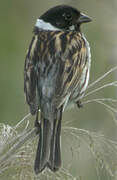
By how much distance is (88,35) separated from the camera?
489 centimetres

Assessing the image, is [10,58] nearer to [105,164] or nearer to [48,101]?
[48,101]

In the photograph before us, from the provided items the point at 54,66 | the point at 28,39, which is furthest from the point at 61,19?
the point at 28,39

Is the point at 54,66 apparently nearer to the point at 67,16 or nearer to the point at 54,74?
the point at 54,74

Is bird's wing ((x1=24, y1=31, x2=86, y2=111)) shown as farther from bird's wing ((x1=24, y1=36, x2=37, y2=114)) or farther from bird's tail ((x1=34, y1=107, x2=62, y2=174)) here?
bird's tail ((x1=34, y1=107, x2=62, y2=174))

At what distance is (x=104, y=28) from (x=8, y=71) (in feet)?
3.31

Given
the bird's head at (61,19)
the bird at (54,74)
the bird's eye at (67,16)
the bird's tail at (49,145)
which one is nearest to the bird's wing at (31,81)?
the bird at (54,74)

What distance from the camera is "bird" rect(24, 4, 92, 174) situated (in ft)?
9.82

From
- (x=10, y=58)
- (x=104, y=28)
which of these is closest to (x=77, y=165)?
(x=104, y=28)

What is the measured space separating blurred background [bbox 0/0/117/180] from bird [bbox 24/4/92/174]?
53cm

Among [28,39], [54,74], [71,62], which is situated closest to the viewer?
[54,74]

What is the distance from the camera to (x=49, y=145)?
298 centimetres

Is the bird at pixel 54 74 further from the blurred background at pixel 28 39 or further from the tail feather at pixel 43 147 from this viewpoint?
the blurred background at pixel 28 39

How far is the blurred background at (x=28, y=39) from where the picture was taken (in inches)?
167

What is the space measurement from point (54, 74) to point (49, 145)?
19.5 inches
